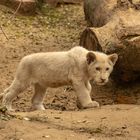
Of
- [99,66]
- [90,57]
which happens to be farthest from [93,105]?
[90,57]

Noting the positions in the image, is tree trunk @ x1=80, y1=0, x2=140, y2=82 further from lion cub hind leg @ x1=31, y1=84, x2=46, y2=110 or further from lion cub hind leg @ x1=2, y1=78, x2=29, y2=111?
lion cub hind leg @ x1=2, y1=78, x2=29, y2=111

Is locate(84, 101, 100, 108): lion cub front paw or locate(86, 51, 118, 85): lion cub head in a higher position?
locate(86, 51, 118, 85): lion cub head

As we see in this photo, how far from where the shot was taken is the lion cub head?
878 cm

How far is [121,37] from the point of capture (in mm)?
9617

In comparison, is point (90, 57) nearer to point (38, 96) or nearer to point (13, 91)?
A: point (38, 96)

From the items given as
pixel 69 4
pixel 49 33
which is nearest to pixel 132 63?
pixel 49 33

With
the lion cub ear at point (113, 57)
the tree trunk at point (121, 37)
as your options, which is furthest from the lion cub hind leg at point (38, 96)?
the lion cub ear at point (113, 57)

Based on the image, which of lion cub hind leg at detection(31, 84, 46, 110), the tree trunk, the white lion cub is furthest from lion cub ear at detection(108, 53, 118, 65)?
lion cub hind leg at detection(31, 84, 46, 110)

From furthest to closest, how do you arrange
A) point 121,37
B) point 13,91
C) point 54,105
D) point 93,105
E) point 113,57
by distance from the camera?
point 54,105 < point 121,37 < point 13,91 < point 113,57 < point 93,105

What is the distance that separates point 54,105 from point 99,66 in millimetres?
1663

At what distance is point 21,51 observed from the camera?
13094 mm

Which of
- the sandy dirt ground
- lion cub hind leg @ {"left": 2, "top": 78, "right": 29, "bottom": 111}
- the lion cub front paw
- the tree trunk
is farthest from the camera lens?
the tree trunk

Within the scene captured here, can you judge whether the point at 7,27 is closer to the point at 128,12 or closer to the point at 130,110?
the point at 128,12

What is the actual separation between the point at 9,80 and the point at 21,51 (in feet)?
6.41
